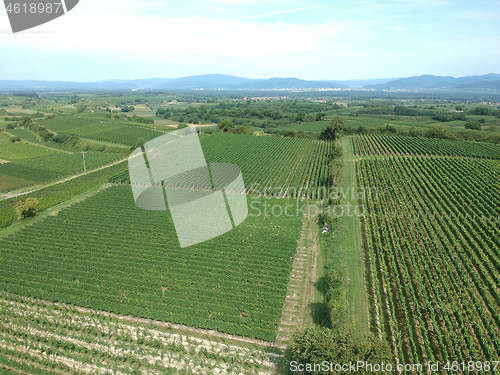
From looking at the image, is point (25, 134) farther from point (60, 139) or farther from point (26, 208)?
point (26, 208)

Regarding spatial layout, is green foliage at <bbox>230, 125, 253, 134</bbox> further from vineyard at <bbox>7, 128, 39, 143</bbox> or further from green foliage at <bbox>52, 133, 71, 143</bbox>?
vineyard at <bbox>7, 128, 39, 143</bbox>

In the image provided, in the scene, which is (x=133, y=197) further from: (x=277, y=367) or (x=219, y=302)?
(x=277, y=367)

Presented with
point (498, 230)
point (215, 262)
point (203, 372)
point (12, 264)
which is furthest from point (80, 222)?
point (498, 230)

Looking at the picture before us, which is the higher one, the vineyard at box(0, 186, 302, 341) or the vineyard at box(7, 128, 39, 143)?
the vineyard at box(0, 186, 302, 341)

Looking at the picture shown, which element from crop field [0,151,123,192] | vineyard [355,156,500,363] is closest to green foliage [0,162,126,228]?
crop field [0,151,123,192]

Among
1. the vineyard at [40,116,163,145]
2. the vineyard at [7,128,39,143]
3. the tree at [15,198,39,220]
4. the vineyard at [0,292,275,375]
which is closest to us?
the vineyard at [0,292,275,375]

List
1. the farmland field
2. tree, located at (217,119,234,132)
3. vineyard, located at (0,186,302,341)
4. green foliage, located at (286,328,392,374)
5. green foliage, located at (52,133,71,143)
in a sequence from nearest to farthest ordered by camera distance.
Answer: green foliage, located at (286,328,392,374), the farmland field, vineyard, located at (0,186,302,341), green foliage, located at (52,133,71,143), tree, located at (217,119,234,132)
